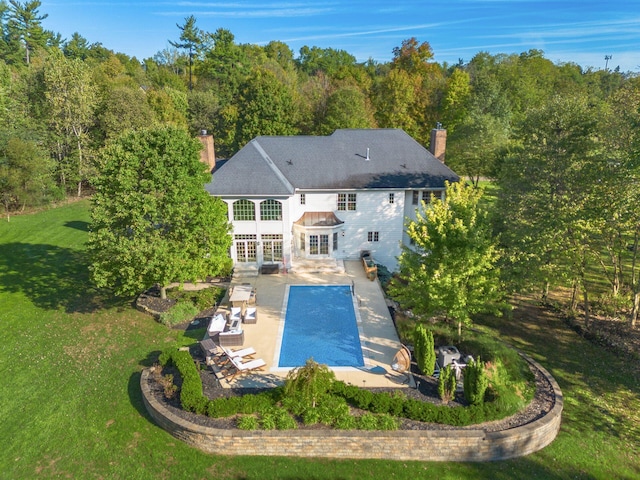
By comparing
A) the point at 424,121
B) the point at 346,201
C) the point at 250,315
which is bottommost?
the point at 250,315

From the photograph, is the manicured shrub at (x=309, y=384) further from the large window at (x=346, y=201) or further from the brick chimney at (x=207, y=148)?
the brick chimney at (x=207, y=148)

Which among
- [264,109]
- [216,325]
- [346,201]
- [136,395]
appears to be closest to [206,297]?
[216,325]

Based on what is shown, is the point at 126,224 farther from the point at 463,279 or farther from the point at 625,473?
the point at 625,473

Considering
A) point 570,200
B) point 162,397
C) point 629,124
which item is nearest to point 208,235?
point 162,397

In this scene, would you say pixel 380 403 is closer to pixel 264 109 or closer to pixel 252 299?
pixel 252 299

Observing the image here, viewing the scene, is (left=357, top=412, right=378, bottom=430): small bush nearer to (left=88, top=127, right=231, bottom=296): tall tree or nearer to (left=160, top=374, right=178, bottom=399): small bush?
(left=160, top=374, right=178, bottom=399): small bush

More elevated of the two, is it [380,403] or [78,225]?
[78,225]
